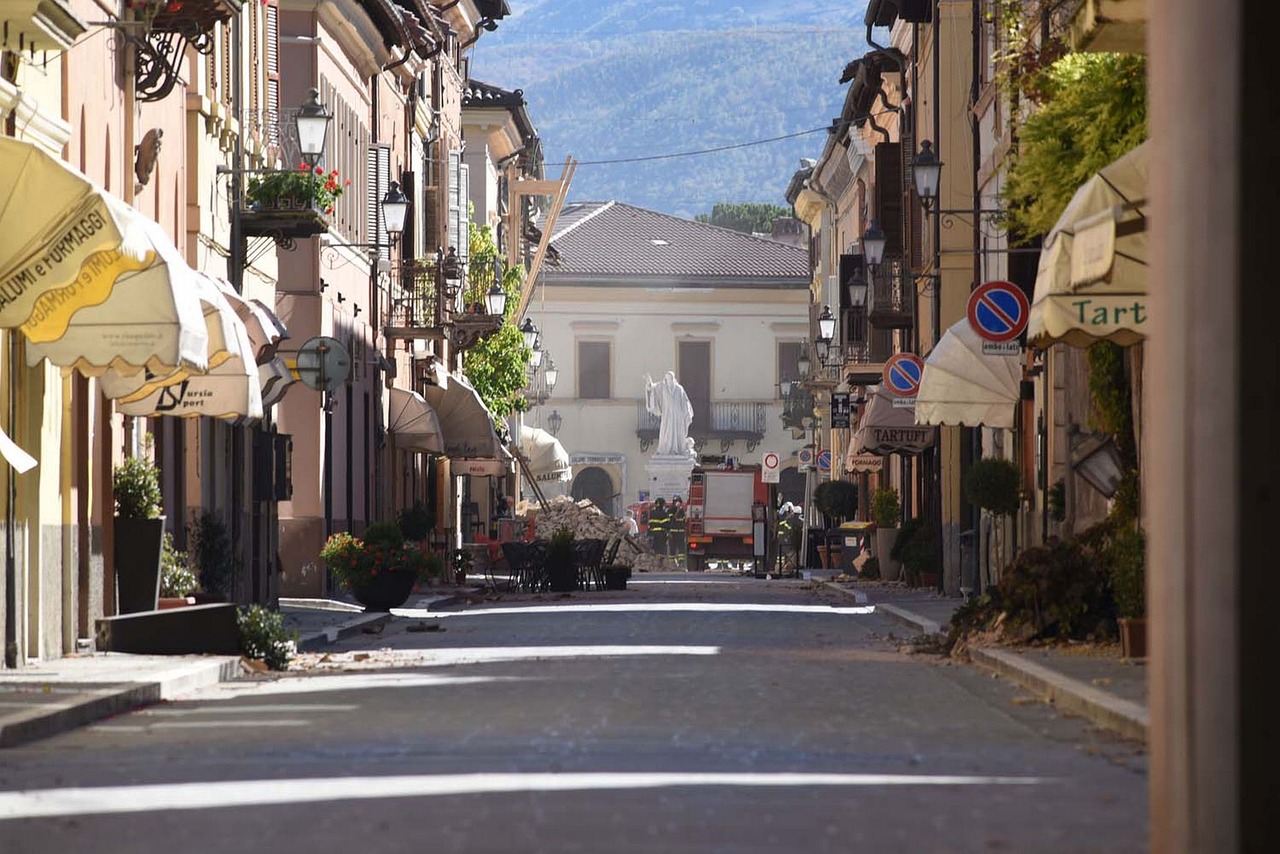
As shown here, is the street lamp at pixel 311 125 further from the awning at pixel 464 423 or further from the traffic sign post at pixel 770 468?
the traffic sign post at pixel 770 468

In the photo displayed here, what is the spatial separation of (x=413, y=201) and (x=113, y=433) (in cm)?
2572

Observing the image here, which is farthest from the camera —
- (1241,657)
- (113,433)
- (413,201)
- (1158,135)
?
(413,201)

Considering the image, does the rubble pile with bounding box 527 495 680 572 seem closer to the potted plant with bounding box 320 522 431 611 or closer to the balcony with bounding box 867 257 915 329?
the balcony with bounding box 867 257 915 329

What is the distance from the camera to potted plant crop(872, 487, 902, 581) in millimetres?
45375

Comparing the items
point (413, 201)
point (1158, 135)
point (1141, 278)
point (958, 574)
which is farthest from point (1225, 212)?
point (413, 201)

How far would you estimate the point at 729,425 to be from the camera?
307ft

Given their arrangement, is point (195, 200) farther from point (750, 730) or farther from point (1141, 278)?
point (750, 730)

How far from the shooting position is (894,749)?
12.4 meters

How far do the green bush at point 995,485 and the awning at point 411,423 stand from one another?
1504cm

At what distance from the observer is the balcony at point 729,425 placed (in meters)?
93.4

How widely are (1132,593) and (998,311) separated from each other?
336 inches

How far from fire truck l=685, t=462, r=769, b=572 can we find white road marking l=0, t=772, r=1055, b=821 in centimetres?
5724

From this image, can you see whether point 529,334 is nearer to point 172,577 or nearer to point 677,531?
point 677,531

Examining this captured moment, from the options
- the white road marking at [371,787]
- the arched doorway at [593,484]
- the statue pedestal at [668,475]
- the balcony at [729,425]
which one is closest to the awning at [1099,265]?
the white road marking at [371,787]
